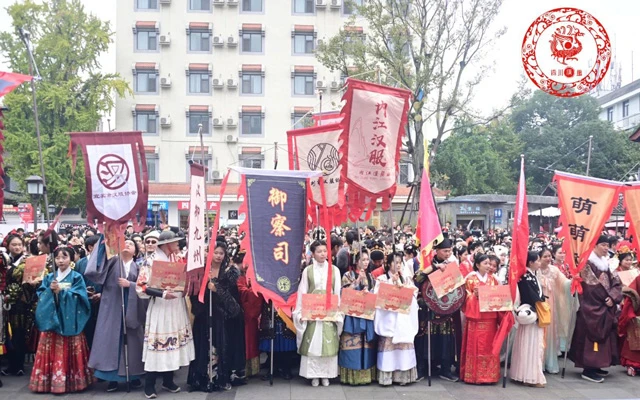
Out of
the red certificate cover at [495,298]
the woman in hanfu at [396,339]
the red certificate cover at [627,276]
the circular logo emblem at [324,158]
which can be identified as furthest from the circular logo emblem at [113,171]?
the red certificate cover at [627,276]

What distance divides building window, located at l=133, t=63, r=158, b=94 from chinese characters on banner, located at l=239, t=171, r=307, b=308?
29.5m

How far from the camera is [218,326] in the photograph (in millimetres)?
6777

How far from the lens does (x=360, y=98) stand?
7238mm

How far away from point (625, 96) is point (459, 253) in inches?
1605

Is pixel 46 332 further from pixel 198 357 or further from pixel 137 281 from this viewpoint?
pixel 198 357

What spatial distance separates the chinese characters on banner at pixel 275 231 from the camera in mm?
6531

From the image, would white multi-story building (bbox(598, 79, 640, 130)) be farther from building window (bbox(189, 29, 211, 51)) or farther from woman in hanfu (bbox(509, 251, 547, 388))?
woman in hanfu (bbox(509, 251, 547, 388))

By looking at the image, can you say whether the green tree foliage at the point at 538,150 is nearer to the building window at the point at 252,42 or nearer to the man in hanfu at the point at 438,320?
the building window at the point at 252,42

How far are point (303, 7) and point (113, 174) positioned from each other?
31032mm

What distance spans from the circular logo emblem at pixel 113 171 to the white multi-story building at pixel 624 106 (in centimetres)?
4268

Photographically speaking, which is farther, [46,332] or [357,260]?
[357,260]

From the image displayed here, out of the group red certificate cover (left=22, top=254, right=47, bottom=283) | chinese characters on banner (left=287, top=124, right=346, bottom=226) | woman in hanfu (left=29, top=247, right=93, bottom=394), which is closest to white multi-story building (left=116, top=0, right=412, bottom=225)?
chinese characters on banner (left=287, top=124, right=346, bottom=226)

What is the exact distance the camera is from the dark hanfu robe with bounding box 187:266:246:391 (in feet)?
21.9

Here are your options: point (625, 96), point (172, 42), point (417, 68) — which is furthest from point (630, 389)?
point (625, 96)
